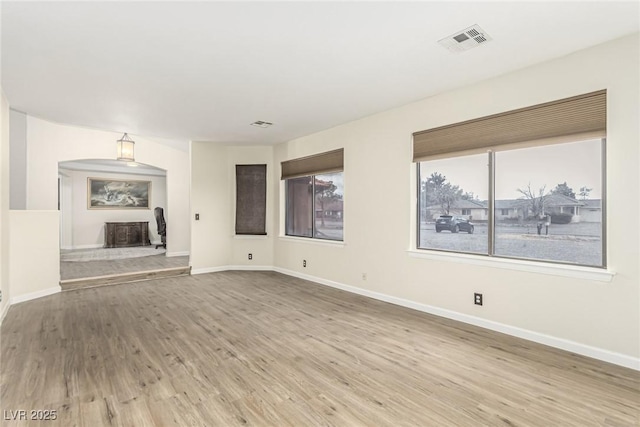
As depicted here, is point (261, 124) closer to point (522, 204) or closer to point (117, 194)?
point (522, 204)

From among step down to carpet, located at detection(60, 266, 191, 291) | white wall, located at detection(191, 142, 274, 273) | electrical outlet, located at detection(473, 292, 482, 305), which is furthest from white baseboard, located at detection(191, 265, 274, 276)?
electrical outlet, located at detection(473, 292, 482, 305)

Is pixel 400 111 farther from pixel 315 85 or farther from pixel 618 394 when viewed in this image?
pixel 618 394

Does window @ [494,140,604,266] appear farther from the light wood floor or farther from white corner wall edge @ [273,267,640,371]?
the light wood floor

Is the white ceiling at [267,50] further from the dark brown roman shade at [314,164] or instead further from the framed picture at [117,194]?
the framed picture at [117,194]

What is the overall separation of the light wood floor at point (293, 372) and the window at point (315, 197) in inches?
73.6

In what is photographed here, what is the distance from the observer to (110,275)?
5.63m

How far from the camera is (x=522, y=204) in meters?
3.25

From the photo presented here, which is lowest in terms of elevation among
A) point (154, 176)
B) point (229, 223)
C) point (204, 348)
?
point (204, 348)

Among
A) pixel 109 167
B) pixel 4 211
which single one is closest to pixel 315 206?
pixel 4 211

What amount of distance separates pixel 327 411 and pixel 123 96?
12.7 ft

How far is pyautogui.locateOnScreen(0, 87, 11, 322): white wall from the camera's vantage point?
3598 millimetres

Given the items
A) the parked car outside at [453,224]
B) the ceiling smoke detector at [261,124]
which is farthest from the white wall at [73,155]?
the parked car outside at [453,224]

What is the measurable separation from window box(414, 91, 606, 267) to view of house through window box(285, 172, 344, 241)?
1.61 metres

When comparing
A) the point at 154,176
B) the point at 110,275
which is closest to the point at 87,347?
the point at 110,275
